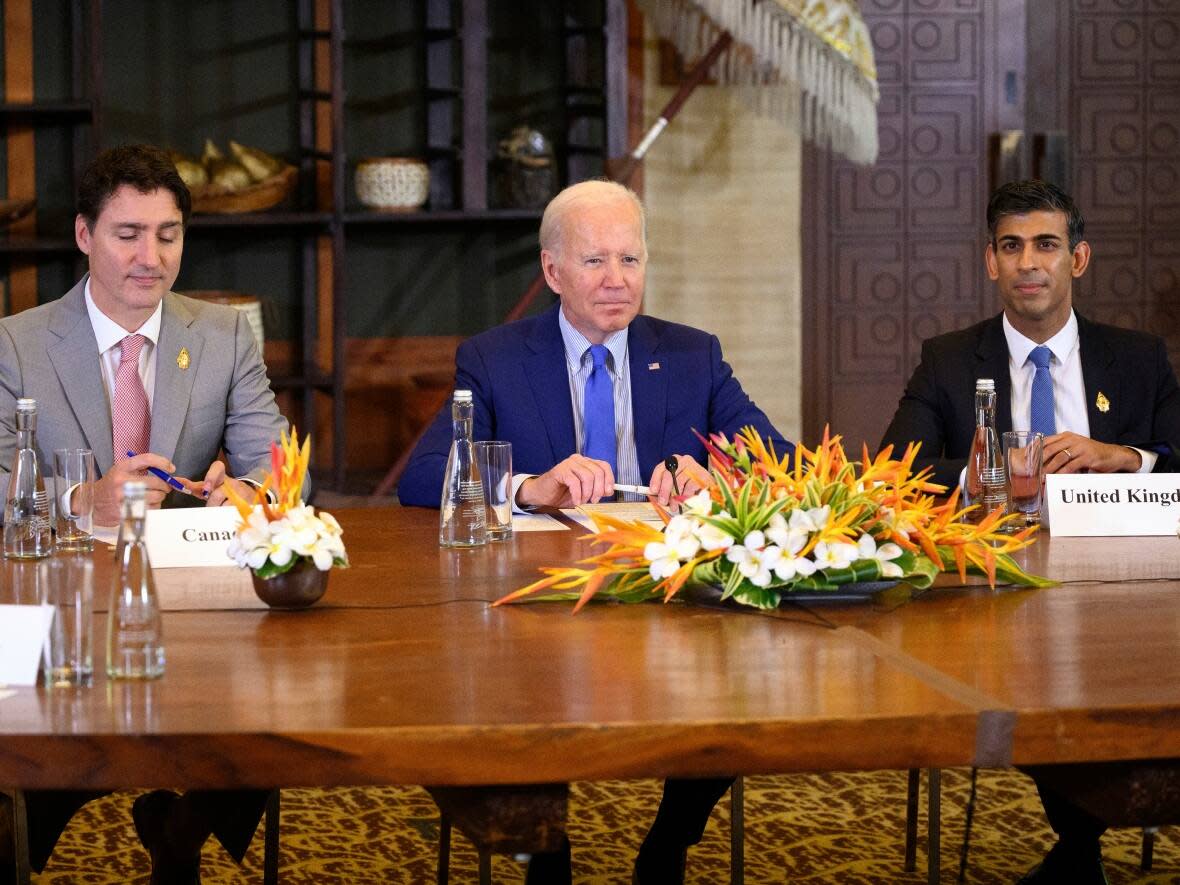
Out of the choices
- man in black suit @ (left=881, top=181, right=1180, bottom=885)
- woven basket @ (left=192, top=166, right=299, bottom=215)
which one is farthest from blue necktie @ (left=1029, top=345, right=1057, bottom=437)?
woven basket @ (left=192, top=166, right=299, bottom=215)

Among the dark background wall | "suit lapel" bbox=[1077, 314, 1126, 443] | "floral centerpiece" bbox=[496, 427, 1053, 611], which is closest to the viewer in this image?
"floral centerpiece" bbox=[496, 427, 1053, 611]

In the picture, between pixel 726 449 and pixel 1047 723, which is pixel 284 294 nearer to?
pixel 726 449

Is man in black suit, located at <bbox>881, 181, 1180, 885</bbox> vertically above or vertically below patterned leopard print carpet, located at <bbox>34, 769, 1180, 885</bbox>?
above

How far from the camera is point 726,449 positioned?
206cm

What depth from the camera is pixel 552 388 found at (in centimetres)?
A: 312

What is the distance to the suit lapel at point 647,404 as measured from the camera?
10.3 feet

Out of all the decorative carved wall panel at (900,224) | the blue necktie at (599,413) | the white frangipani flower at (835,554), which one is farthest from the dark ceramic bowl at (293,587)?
the decorative carved wall panel at (900,224)

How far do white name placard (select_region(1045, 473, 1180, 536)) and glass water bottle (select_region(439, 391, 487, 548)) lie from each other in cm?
92

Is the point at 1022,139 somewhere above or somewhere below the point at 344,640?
above

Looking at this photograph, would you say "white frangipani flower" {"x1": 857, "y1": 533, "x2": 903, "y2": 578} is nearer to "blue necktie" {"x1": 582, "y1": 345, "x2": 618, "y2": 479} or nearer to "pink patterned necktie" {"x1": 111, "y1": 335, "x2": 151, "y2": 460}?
"blue necktie" {"x1": 582, "y1": 345, "x2": 618, "y2": 479}

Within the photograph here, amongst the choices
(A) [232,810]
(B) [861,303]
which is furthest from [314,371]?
(A) [232,810]

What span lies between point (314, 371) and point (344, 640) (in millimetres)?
3829

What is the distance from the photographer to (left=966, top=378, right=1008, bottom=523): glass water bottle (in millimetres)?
2518

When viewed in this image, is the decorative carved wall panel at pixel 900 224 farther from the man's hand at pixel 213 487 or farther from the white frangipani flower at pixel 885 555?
the white frangipani flower at pixel 885 555
